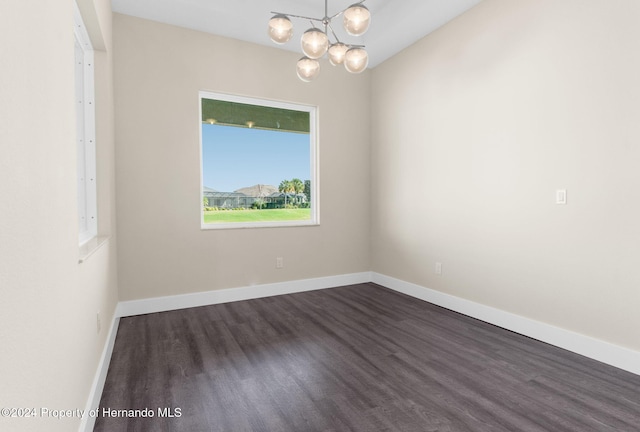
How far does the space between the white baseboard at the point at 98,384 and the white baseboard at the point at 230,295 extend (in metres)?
0.52

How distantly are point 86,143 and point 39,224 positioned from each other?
194cm

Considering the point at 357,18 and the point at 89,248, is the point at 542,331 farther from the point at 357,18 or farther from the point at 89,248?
the point at 89,248

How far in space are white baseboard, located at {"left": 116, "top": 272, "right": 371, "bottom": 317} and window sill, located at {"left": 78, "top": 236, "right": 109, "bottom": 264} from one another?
1.05 metres

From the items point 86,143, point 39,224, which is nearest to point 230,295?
point 86,143

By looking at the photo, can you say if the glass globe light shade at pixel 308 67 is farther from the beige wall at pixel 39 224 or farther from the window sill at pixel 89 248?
the window sill at pixel 89 248

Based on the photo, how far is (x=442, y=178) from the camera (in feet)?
11.9

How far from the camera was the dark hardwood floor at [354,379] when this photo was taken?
173cm

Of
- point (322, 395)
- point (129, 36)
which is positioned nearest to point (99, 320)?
point (322, 395)

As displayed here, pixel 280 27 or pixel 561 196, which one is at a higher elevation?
pixel 280 27

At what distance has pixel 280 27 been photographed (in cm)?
241

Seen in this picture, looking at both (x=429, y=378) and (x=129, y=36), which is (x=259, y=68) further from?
(x=429, y=378)

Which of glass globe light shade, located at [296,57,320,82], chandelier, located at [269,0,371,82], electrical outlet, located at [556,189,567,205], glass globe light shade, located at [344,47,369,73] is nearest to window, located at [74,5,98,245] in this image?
chandelier, located at [269,0,371,82]

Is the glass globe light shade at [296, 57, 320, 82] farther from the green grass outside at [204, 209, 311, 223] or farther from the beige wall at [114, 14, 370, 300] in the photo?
the green grass outside at [204, 209, 311, 223]

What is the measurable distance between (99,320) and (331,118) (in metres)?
3.41
